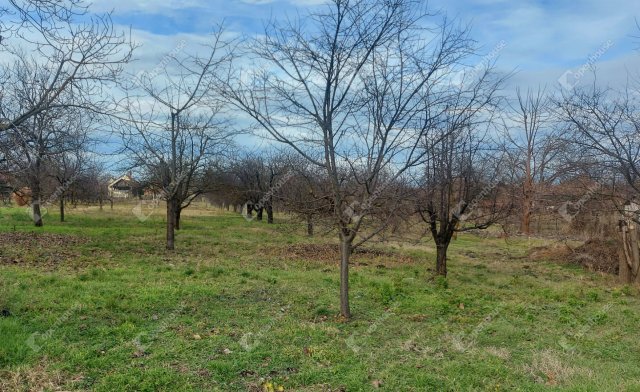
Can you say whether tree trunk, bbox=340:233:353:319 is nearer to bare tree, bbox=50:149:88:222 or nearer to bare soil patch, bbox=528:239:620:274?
bare tree, bbox=50:149:88:222

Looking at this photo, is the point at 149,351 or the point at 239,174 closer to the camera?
the point at 149,351

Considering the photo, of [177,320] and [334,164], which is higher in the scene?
[334,164]

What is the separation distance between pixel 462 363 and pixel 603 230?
16564mm

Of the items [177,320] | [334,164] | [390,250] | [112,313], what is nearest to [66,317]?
[112,313]

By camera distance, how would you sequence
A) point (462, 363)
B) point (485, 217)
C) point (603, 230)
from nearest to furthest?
point (462, 363) → point (485, 217) → point (603, 230)

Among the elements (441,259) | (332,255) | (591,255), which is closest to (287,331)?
(441,259)

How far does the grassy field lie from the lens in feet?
15.0

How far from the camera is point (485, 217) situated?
1328cm

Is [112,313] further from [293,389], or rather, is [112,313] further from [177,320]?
[293,389]

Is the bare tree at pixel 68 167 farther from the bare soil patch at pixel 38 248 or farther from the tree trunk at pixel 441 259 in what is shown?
the tree trunk at pixel 441 259

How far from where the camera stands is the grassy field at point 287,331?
457cm

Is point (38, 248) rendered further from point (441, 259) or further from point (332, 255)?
point (441, 259)

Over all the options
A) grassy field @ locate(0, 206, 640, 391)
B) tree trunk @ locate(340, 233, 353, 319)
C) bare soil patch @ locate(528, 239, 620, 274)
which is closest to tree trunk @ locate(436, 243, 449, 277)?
grassy field @ locate(0, 206, 640, 391)

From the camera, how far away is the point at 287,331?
6113 millimetres
